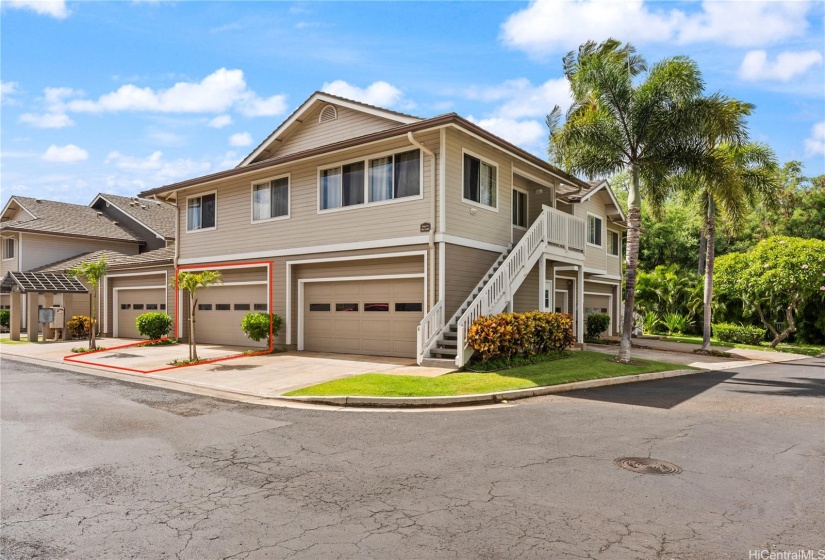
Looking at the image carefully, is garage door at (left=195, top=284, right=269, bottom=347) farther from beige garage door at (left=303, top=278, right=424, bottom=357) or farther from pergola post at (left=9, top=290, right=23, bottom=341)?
pergola post at (left=9, top=290, right=23, bottom=341)

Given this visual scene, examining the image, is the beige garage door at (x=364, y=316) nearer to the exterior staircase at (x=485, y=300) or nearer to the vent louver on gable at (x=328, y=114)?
the exterior staircase at (x=485, y=300)

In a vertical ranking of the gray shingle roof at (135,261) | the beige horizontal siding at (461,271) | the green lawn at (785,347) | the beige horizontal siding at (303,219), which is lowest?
the green lawn at (785,347)

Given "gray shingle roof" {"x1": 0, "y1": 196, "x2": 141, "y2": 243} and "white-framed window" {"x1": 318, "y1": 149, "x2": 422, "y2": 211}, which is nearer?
"white-framed window" {"x1": 318, "y1": 149, "x2": 422, "y2": 211}

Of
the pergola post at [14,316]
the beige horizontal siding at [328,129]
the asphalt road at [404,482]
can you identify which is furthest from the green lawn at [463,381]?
the pergola post at [14,316]

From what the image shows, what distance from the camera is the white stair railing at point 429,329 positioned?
A: 13680 mm

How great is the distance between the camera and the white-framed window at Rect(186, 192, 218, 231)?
20.5 m

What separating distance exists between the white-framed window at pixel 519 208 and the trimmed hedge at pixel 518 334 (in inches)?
179

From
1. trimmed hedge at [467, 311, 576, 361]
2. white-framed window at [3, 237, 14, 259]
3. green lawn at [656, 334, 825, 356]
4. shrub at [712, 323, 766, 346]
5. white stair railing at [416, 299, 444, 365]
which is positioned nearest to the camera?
trimmed hedge at [467, 311, 576, 361]

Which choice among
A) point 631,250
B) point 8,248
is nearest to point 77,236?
point 8,248

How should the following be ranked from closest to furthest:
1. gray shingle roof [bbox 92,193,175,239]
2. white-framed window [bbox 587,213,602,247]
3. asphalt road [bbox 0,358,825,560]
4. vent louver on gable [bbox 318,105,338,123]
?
asphalt road [bbox 0,358,825,560]
vent louver on gable [bbox 318,105,338,123]
white-framed window [bbox 587,213,602,247]
gray shingle roof [bbox 92,193,175,239]

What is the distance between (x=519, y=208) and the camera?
19.2 meters

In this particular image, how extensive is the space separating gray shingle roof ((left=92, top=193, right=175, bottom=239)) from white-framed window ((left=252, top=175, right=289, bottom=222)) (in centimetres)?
1556

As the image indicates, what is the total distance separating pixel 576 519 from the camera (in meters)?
4.60

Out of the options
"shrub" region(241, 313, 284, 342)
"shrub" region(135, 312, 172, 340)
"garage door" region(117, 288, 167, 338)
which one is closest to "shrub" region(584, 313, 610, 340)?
"shrub" region(241, 313, 284, 342)
